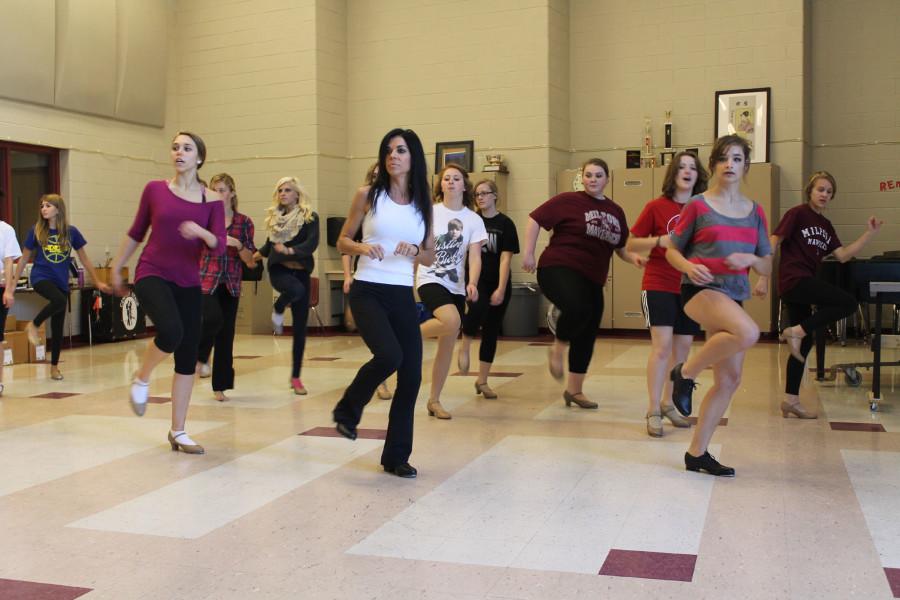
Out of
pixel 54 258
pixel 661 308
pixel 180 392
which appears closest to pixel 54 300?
pixel 54 258

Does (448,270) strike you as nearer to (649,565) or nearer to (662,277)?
(662,277)

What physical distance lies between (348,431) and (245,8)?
30.6 ft

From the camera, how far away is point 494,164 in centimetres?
1094

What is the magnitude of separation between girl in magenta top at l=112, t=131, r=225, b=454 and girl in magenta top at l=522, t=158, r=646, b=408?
71.0 inches

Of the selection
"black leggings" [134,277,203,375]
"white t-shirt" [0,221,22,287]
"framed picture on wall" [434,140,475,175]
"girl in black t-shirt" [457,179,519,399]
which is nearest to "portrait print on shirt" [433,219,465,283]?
"girl in black t-shirt" [457,179,519,399]

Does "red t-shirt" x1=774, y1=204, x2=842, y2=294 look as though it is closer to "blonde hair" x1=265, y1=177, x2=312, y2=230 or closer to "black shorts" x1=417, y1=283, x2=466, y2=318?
"black shorts" x1=417, y1=283, x2=466, y2=318

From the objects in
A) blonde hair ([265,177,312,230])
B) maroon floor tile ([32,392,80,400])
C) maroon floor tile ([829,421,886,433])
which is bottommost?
maroon floor tile ([32,392,80,400])

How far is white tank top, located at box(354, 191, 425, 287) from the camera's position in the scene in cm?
381

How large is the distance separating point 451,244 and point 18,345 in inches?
204

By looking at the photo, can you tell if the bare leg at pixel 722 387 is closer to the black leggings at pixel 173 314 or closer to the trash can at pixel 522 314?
the black leggings at pixel 173 314

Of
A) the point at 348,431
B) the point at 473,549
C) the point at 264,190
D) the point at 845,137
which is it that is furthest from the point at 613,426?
the point at 264,190

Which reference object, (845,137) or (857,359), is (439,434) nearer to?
(857,359)

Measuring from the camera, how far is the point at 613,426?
5.12 meters

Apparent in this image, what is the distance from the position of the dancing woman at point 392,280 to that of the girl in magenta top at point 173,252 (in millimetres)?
767
